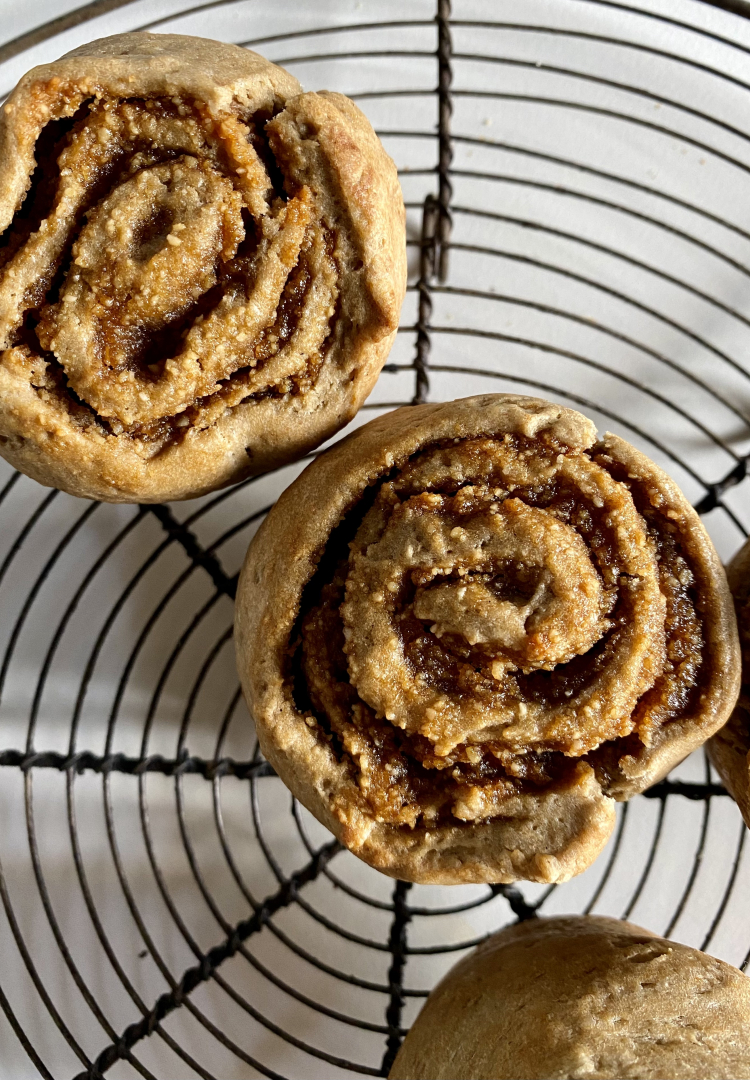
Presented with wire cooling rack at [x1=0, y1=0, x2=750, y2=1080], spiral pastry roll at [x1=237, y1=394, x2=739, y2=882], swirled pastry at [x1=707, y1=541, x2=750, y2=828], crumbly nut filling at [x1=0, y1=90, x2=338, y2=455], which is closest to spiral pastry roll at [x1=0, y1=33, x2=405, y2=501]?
crumbly nut filling at [x1=0, y1=90, x2=338, y2=455]

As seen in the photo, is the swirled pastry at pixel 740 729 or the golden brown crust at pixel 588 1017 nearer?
the golden brown crust at pixel 588 1017

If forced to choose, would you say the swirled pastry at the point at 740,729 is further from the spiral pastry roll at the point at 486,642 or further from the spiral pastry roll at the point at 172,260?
the spiral pastry roll at the point at 172,260

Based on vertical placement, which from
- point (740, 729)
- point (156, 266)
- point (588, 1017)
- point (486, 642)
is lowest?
point (588, 1017)

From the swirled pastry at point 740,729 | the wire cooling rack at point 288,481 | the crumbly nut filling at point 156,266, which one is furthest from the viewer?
the wire cooling rack at point 288,481

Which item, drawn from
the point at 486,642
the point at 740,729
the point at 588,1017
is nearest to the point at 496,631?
the point at 486,642

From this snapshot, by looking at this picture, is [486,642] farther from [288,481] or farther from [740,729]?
[288,481]

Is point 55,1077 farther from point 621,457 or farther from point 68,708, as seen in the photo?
point 621,457

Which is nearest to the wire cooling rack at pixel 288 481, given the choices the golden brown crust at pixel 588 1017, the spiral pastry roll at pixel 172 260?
the golden brown crust at pixel 588 1017

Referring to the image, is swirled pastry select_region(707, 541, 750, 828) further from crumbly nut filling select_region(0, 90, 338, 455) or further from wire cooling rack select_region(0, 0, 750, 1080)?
crumbly nut filling select_region(0, 90, 338, 455)
